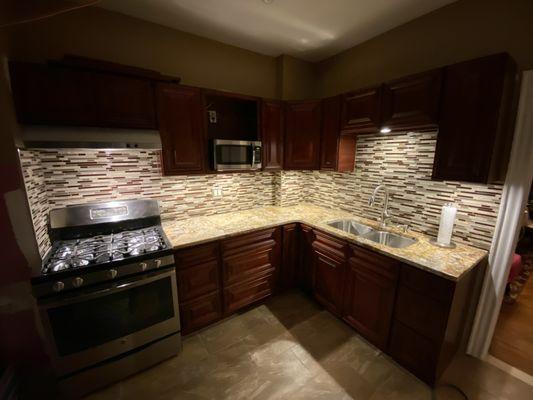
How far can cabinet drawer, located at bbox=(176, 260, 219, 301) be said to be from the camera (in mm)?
1876

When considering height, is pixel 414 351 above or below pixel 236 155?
below

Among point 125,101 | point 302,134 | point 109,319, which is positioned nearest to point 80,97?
point 125,101

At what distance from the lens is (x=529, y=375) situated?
1.70 meters

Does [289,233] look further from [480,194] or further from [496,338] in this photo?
[496,338]

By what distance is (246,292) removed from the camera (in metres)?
2.28

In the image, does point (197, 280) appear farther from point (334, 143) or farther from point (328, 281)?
point (334, 143)

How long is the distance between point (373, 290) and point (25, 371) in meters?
2.52

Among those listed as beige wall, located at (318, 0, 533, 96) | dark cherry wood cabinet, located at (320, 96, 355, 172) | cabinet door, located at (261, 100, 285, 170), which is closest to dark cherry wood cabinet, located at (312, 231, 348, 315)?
dark cherry wood cabinet, located at (320, 96, 355, 172)

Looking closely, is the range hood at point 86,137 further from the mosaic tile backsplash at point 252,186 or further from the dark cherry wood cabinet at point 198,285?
the dark cherry wood cabinet at point 198,285

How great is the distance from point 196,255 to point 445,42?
2674mm

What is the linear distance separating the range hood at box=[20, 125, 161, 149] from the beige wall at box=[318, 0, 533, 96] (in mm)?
2217

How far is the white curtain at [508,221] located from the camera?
57.9 inches

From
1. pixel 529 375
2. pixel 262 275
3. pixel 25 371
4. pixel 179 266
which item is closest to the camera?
pixel 25 371

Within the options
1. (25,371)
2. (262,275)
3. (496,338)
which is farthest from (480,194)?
(25,371)
